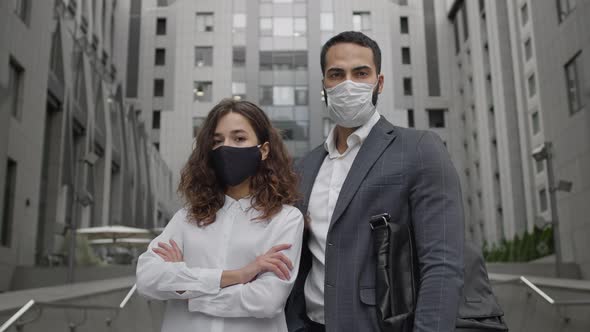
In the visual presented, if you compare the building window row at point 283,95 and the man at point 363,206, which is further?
the building window row at point 283,95

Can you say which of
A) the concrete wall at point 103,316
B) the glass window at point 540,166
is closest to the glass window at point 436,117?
the glass window at point 540,166

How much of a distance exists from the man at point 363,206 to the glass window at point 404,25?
1362 centimetres

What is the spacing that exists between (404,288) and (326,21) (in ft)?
45.7

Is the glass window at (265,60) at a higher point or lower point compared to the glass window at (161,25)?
lower

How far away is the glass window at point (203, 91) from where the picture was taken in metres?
15.5

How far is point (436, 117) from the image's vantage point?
15305mm

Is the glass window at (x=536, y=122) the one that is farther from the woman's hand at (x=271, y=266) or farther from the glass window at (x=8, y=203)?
the woman's hand at (x=271, y=266)

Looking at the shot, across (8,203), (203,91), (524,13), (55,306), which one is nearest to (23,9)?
(8,203)

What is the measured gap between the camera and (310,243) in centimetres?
258

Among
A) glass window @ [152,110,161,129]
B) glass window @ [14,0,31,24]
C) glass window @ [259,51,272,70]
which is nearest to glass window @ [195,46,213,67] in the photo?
glass window @ [259,51,272,70]

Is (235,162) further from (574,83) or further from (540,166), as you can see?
(540,166)

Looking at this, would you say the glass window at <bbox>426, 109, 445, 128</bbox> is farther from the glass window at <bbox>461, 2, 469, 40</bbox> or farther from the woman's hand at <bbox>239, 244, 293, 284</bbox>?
the woman's hand at <bbox>239, 244, 293, 284</bbox>

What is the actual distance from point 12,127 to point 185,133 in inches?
204

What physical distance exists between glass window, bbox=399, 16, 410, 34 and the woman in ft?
44.9
